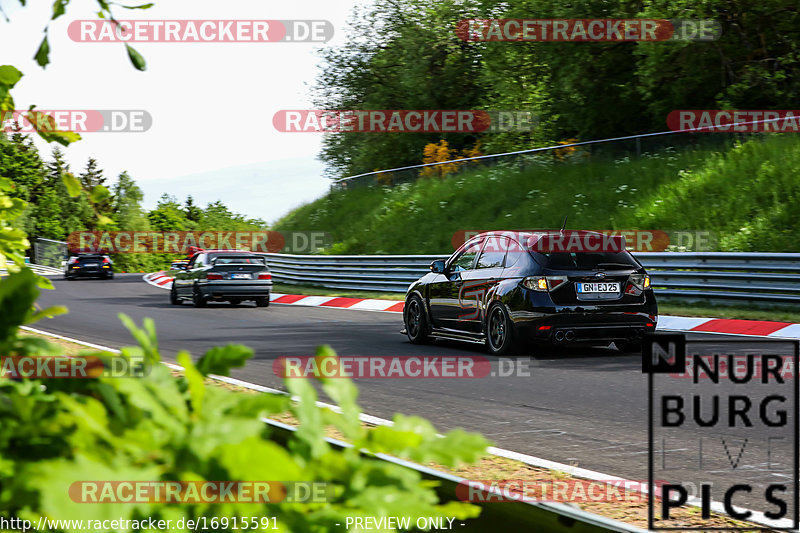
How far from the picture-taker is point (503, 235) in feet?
39.4

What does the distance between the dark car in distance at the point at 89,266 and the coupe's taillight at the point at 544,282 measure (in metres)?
37.3

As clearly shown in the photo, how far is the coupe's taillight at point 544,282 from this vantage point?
11039mm

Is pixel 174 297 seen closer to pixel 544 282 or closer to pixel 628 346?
pixel 628 346

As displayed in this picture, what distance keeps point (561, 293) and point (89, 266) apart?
37746 mm

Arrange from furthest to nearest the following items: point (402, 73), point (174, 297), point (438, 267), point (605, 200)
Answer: point (402, 73) → point (174, 297) → point (605, 200) → point (438, 267)

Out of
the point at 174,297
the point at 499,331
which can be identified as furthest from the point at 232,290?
the point at 499,331

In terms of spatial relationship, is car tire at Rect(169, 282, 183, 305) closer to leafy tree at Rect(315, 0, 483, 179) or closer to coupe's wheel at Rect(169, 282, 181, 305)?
coupe's wheel at Rect(169, 282, 181, 305)

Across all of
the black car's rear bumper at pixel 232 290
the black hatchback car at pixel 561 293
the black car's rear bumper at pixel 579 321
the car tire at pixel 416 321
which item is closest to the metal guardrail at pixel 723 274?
the black car's rear bumper at pixel 232 290

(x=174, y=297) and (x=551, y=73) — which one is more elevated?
(x=551, y=73)

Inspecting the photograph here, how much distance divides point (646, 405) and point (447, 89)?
3378cm

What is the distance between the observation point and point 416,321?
13.5 meters

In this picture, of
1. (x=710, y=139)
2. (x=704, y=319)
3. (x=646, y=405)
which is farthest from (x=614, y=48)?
(x=646, y=405)

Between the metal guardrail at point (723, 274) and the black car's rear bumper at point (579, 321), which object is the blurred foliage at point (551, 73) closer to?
the metal guardrail at point (723, 274)

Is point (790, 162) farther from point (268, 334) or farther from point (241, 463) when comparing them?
point (241, 463)
